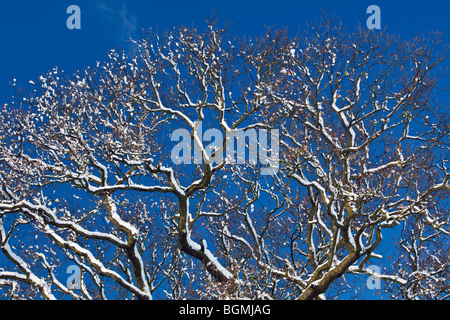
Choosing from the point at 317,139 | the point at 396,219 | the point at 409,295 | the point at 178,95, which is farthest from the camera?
the point at 178,95

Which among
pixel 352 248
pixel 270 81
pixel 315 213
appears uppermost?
pixel 270 81

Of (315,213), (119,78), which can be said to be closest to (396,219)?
(315,213)

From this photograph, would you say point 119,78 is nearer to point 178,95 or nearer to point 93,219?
point 178,95

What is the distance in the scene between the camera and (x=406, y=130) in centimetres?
1170

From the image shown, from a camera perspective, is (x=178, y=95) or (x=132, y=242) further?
(x=178, y=95)

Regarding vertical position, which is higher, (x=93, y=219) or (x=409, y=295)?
(x=93, y=219)

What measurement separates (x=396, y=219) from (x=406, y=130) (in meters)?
3.52

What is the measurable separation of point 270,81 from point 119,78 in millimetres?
5338

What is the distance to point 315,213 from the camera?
12.5 m
